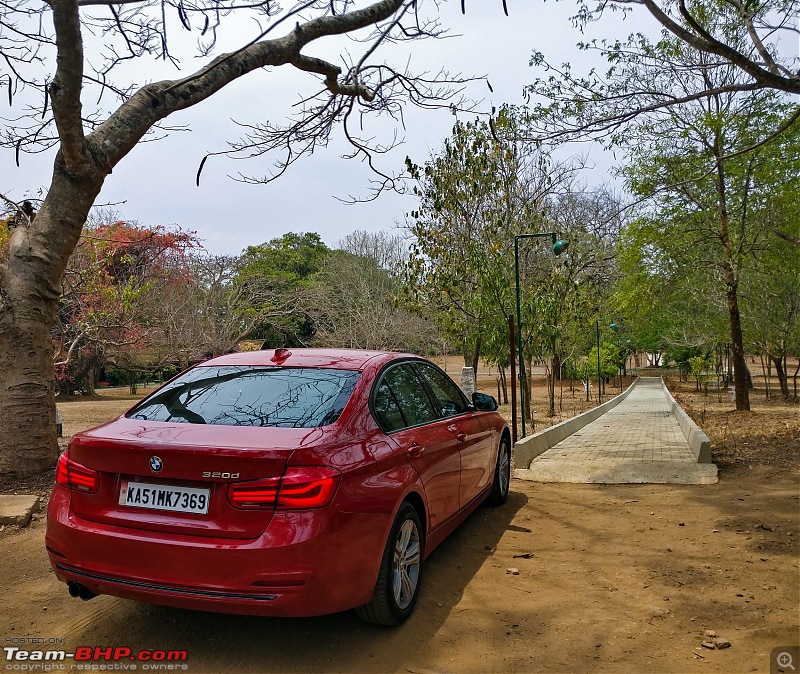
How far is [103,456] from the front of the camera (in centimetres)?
329

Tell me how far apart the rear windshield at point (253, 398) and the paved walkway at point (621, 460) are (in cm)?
499

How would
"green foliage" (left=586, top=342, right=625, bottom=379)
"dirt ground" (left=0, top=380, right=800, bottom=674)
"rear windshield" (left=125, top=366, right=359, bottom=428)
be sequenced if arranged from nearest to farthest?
"dirt ground" (left=0, top=380, right=800, bottom=674)
"rear windshield" (left=125, top=366, right=359, bottom=428)
"green foliage" (left=586, top=342, right=625, bottom=379)

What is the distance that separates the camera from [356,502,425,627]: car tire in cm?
344

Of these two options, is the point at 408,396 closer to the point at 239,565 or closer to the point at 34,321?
the point at 239,565

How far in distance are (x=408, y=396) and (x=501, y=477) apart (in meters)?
2.36

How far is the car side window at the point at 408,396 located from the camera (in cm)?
425

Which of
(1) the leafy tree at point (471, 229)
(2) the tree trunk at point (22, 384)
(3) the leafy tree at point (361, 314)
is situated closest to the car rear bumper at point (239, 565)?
(2) the tree trunk at point (22, 384)

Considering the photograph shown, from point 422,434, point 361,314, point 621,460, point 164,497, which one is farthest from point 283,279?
point 164,497

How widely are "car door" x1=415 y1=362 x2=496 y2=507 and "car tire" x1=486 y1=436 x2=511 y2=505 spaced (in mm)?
414

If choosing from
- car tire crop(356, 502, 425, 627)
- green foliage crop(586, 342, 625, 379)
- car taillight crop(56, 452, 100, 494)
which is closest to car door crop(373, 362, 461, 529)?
car tire crop(356, 502, 425, 627)

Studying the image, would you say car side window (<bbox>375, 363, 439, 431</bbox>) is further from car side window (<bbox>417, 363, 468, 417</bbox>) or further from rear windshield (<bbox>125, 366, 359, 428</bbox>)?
rear windshield (<bbox>125, 366, 359, 428</bbox>)

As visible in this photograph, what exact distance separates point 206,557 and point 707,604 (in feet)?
9.55

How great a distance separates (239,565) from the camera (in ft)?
9.73

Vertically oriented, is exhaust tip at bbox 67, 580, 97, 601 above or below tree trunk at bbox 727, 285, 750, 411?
below
